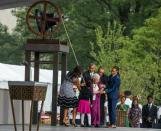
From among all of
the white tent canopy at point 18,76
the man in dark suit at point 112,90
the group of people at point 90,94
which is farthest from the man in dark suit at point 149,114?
the white tent canopy at point 18,76

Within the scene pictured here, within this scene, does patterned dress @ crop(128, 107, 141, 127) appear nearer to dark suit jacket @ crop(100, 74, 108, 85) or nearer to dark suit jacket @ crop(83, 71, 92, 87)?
dark suit jacket @ crop(100, 74, 108, 85)

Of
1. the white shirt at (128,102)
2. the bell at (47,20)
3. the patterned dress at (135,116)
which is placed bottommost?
the patterned dress at (135,116)

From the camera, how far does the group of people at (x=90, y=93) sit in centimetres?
2034

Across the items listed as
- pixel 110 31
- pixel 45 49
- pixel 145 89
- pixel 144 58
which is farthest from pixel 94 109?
pixel 110 31

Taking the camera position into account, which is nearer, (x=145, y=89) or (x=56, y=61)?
(x=56, y=61)

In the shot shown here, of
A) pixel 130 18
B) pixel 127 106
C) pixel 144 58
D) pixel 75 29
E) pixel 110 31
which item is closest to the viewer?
pixel 127 106

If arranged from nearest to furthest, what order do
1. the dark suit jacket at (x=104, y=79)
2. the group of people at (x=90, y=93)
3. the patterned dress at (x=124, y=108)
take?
the group of people at (x=90, y=93) < the dark suit jacket at (x=104, y=79) < the patterned dress at (x=124, y=108)

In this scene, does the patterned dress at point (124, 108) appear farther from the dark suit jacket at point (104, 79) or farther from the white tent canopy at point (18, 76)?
the white tent canopy at point (18, 76)

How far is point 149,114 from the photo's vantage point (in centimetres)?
2456

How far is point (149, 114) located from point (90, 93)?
14.5 ft

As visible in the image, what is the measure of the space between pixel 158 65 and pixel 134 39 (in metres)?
3.89

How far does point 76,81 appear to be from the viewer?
20578 millimetres

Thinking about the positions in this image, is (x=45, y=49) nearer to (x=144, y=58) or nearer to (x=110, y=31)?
(x=144, y=58)

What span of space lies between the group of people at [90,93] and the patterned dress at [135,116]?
10.2 ft
